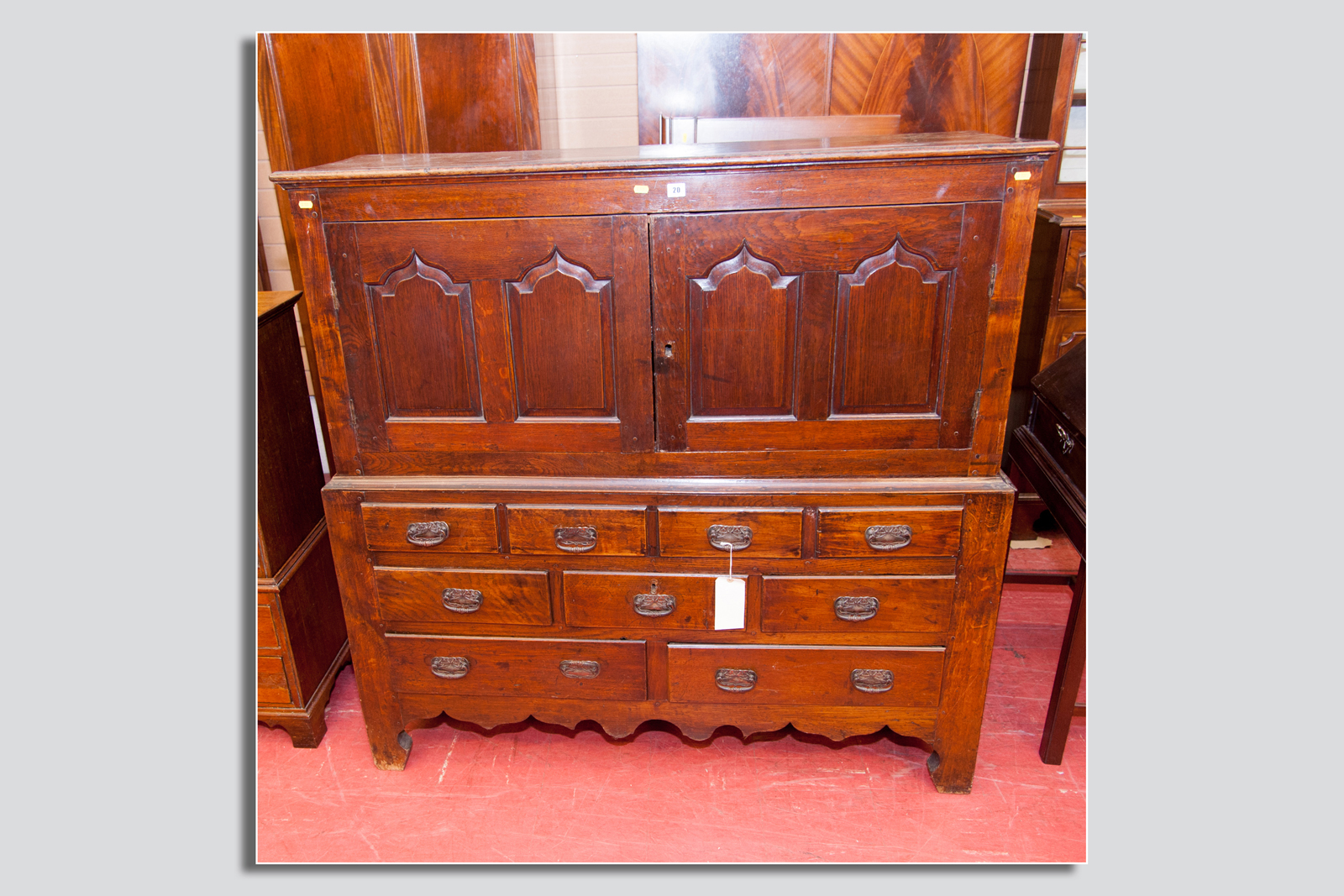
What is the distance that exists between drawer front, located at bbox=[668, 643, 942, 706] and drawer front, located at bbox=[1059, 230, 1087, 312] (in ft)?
5.34

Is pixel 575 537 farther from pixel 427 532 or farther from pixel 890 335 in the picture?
pixel 890 335

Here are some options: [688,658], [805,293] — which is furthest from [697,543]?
[805,293]

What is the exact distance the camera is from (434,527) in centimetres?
214

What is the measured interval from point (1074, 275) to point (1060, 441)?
0.98 metres

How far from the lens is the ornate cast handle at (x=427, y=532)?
2.14 metres

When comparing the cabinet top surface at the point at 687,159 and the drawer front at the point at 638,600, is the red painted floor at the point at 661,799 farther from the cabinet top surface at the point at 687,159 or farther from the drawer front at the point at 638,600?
the cabinet top surface at the point at 687,159

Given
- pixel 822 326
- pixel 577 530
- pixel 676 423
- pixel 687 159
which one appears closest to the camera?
pixel 687 159

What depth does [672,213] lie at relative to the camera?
1.82m

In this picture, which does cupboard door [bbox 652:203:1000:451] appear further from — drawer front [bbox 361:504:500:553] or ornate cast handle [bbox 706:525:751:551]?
drawer front [bbox 361:504:500:553]

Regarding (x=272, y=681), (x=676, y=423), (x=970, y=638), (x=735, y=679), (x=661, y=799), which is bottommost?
(x=661, y=799)

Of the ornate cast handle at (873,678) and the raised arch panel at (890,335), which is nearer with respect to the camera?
the raised arch panel at (890,335)

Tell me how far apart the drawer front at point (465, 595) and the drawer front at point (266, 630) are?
0.42m

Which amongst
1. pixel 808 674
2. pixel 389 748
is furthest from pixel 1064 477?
pixel 389 748

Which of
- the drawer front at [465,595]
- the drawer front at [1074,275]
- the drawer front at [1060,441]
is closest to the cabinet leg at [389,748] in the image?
the drawer front at [465,595]
